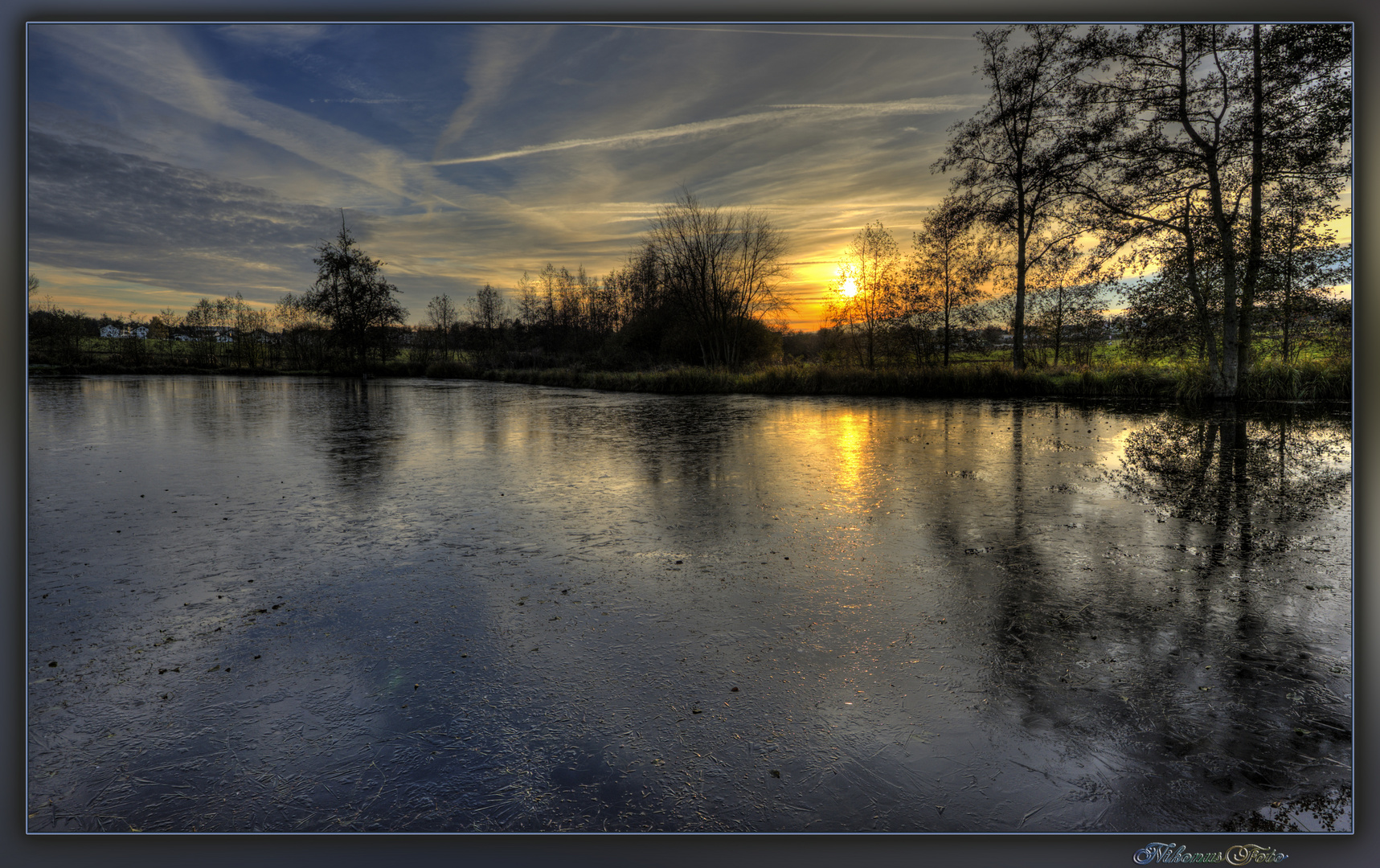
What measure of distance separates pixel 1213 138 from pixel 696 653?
562cm

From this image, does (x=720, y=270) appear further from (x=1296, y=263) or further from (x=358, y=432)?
(x=1296, y=263)

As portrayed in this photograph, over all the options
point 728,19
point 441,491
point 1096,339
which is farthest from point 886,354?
point 728,19

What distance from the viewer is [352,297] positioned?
11.1 metres

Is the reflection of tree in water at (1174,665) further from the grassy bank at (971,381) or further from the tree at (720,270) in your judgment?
the tree at (720,270)

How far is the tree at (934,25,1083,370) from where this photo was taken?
4.46 m

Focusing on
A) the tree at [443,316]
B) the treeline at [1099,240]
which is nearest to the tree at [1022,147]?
the treeline at [1099,240]

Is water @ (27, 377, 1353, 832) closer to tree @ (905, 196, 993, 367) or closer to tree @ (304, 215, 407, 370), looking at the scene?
tree @ (304, 215, 407, 370)

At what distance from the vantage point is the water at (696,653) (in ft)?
5.68

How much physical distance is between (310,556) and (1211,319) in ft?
26.0

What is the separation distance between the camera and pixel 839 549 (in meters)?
3.79

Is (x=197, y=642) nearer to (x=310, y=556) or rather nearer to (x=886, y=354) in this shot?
(x=310, y=556)

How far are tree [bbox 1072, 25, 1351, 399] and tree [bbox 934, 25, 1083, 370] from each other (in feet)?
1.01

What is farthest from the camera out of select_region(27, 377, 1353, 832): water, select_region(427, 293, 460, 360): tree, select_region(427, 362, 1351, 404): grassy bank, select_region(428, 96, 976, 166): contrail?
select_region(427, 293, 460, 360): tree

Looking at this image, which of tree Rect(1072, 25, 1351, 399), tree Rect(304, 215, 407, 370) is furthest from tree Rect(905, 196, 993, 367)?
tree Rect(304, 215, 407, 370)
